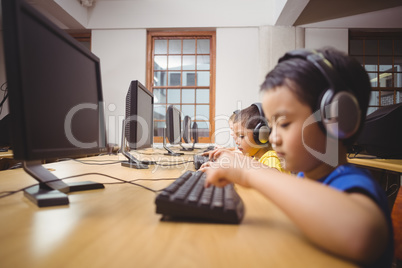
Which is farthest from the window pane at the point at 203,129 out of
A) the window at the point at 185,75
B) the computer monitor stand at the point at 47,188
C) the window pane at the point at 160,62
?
the computer monitor stand at the point at 47,188

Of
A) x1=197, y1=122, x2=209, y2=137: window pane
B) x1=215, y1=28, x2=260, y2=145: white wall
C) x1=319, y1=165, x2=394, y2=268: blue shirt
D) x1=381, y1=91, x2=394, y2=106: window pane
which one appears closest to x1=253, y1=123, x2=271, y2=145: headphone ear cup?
x1=319, y1=165, x2=394, y2=268: blue shirt

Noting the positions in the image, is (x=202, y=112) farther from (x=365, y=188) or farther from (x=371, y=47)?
(x=365, y=188)

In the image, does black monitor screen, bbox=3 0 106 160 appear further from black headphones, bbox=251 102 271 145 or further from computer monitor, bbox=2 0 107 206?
black headphones, bbox=251 102 271 145

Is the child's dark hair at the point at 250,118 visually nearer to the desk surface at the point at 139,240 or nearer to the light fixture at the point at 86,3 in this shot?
the desk surface at the point at 139,240

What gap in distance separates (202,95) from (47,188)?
3.80m

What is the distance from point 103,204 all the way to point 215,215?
11.7 inches

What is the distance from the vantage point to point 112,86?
4270 mm

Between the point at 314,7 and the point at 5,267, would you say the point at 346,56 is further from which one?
the point at 314,7

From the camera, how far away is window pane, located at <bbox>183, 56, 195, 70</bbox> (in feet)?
14.3

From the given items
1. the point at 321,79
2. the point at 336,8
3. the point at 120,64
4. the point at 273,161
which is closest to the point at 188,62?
the point at 120,64

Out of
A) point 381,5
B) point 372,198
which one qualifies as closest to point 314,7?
point 381,5

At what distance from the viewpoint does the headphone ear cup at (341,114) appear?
1.52 feet

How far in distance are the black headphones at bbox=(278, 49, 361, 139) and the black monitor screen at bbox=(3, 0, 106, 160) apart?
0.61 m

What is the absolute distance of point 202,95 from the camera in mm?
4336
